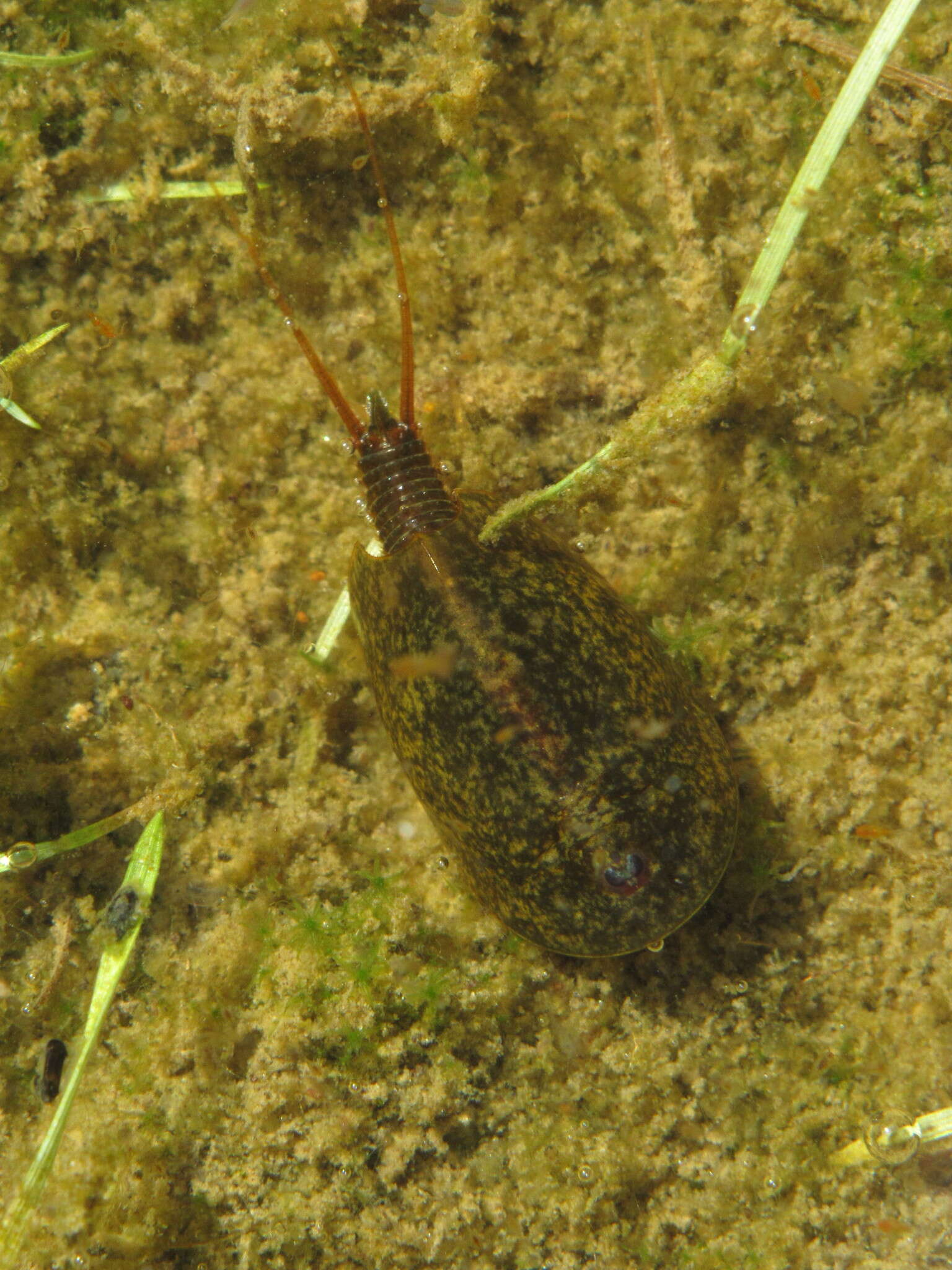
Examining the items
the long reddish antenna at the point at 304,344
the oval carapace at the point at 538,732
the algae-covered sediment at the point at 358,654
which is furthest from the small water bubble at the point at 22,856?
the long reddish antenna at the point at 304,344

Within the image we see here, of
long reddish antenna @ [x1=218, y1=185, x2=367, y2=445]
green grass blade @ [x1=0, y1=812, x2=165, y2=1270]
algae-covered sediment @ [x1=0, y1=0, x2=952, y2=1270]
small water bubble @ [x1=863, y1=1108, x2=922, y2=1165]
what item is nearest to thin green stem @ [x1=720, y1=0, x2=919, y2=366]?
algae-covered sediment @ [x1=0, y1=0, x2=952, y2=1270]

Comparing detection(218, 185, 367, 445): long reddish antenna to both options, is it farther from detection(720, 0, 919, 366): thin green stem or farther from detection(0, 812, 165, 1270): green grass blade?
detection(0, 812, 165, 1270): green grass blade

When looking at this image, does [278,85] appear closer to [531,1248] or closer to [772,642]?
[772,642]

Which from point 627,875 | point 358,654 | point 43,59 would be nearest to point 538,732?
point 627,875

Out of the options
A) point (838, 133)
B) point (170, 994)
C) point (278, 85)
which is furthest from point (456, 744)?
point (278, 85)

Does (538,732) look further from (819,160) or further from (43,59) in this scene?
(43,59)

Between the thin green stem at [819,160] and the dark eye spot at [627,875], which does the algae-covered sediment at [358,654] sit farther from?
the dark eye spot at [627,875]
